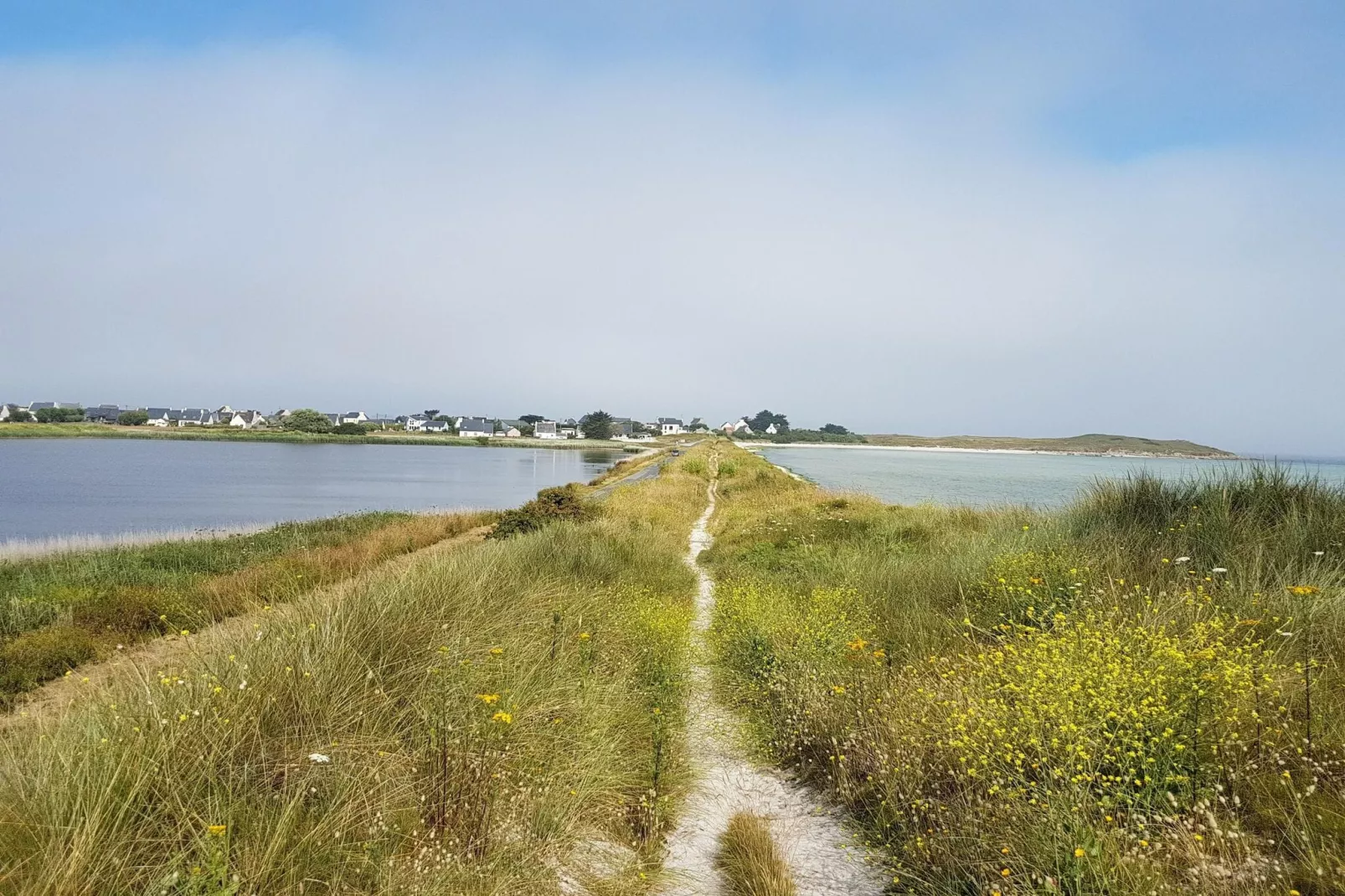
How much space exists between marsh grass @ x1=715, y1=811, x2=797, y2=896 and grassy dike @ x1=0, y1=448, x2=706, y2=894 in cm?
48

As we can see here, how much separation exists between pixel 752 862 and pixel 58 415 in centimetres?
15764

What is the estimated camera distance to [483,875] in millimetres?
3457

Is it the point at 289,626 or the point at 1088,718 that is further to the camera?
the point at 289,626

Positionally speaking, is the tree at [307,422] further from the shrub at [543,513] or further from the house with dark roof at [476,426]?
the shrub at [543,513]

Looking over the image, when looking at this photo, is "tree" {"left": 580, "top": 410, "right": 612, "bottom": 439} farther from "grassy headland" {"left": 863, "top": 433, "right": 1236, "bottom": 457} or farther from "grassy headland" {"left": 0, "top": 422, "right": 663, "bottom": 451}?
"grassy headland" {"left": 863, "top": 433, "right": 1236, "bottom": 457}

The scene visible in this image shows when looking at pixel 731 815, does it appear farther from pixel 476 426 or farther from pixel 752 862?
pixel 476 426

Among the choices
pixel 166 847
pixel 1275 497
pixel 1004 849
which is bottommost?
pixel 1004 849

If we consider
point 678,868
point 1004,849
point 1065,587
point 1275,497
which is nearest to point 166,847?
point 678,868

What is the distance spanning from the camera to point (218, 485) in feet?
140

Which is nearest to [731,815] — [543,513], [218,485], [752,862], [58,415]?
[752,862]

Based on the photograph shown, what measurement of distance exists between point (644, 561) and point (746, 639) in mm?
4355

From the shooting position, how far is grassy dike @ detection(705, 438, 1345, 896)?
3.44 metres

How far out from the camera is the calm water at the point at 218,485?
28.9m

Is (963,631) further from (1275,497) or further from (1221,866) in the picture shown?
(1275,497)
